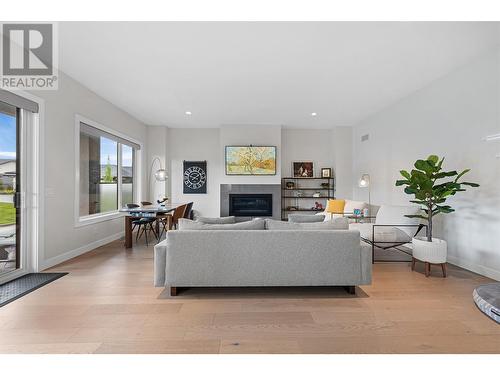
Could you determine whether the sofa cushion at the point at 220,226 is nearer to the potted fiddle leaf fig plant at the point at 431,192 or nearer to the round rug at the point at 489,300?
the round rug at the point at 489,300

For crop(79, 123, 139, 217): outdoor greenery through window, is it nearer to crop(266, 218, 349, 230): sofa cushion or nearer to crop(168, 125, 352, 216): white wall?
crop(168, 125, 352, 216): white wall

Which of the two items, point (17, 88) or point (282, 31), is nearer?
point (282, 31)

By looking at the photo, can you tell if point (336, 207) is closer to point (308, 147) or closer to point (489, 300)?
point (308, 147)

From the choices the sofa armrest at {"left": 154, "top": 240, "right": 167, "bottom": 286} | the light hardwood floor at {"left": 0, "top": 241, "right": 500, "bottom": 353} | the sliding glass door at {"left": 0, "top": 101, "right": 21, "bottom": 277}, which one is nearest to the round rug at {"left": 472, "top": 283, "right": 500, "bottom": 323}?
the light hardwood floor at {"left": 0, "top": 241, "right": 500, "bottom": 353}

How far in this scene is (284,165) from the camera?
7574 millimetres

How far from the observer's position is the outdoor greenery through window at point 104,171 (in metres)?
4.75

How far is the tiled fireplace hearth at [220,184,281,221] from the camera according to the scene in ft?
23.2

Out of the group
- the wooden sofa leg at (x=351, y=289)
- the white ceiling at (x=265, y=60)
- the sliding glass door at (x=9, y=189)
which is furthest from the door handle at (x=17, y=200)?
the wooden sofa leg at (x=351, y=289)

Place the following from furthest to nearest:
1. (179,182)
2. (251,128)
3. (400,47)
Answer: (179,182), (251,128), (400,47)

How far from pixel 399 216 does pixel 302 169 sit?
11.6 ft
